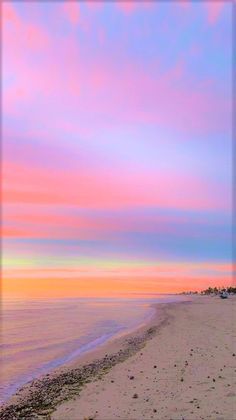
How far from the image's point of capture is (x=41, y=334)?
32.5 metres

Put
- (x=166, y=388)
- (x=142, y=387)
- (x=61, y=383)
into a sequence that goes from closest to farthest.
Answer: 1. (x=166, y=388)
2. (x=142, y=387)
3. (x=61, y=383)

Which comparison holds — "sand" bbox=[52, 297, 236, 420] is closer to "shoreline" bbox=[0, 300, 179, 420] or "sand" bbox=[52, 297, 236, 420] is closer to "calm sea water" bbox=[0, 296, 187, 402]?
"shoreline" bbox=[0, 300, 179, 420]

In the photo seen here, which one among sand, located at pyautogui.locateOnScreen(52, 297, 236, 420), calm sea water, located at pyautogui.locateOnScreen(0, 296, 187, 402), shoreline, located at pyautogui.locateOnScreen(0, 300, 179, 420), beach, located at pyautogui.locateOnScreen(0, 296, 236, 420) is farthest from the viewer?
calm sea water, located at pyautogui.locateOnScreen(0, 296, 187, 402)

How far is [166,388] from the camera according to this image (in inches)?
508

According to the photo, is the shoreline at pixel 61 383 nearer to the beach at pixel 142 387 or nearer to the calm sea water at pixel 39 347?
the beach at pixel 142 387

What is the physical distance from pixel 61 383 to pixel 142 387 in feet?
12.3

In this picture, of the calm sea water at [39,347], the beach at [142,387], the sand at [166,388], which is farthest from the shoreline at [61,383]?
the calm sea water at [39,347]

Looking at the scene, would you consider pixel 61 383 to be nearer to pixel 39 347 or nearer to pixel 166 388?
pixel 166 388

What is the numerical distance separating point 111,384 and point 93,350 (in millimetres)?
9970

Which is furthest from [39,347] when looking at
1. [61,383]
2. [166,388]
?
[166,388]

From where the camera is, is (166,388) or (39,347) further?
(39,347)

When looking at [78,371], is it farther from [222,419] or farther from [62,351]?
[222,419]

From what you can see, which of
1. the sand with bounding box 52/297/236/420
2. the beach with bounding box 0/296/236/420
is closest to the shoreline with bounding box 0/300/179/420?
the beach with bounding box 0/296/236/420

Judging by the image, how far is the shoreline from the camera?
41.1 ft
